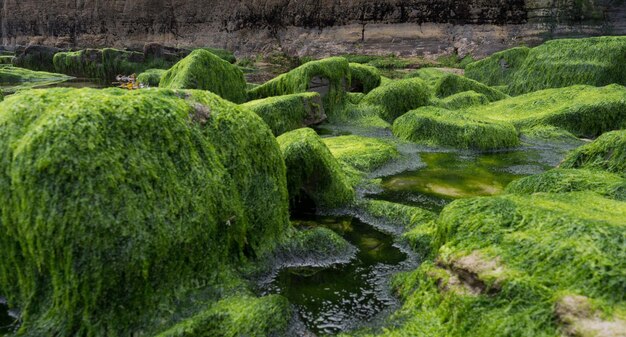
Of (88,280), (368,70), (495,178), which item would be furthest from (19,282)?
(368,70)

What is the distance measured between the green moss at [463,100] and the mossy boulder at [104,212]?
8578 mm

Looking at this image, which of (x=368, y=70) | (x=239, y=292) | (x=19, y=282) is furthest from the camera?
(x=368, y=70)

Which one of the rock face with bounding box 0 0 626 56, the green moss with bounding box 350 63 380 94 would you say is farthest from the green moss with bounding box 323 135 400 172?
the rock face with bounding box 0 0 626 56

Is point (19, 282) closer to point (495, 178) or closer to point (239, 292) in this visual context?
point (239, 292)

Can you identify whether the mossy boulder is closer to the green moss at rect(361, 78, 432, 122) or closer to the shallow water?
the shallow water

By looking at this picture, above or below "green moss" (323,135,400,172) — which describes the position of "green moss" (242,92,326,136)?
above

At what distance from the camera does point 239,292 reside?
3.53 m

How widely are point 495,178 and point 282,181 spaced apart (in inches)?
139

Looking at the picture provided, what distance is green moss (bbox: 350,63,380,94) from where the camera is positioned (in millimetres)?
13188

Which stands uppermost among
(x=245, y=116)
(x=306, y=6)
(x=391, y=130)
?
(x=306, y=6)

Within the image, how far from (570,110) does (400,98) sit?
342 cm

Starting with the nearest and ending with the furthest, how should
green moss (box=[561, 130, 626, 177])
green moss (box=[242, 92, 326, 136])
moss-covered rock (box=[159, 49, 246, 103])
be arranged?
green moss (box=[561, 130, 626, 177]), green moss (box=[242, 92, 326, 136]), moss-covered rock (box=[159, 49, 246, 103])

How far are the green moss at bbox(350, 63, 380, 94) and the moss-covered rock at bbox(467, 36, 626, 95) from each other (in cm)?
395

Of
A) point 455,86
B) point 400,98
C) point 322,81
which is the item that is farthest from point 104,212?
point 455,86
